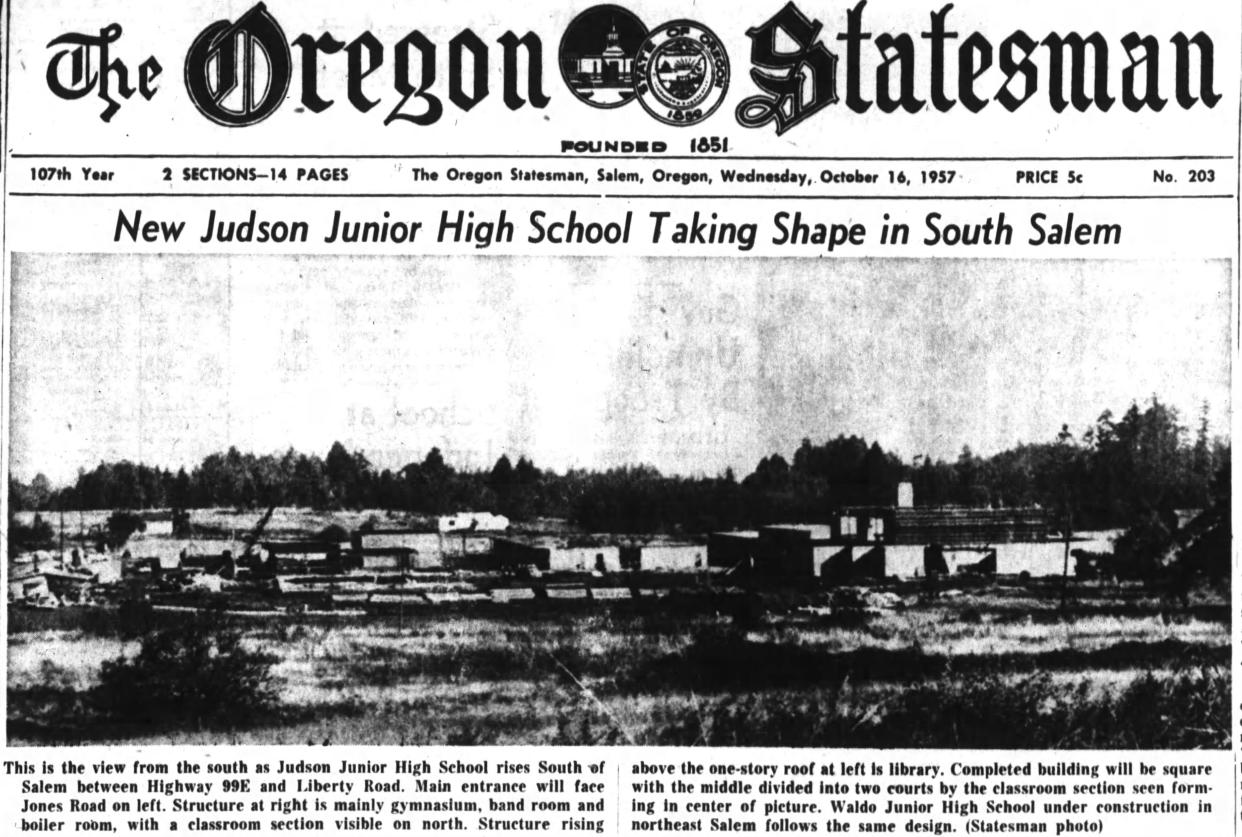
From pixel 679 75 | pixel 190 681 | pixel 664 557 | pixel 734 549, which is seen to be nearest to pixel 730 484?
pixel 734 549

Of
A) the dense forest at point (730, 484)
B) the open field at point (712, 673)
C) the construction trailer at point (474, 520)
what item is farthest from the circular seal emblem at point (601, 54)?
the open field at point (712, 673)

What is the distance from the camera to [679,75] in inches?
166

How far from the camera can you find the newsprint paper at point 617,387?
420 centimetres

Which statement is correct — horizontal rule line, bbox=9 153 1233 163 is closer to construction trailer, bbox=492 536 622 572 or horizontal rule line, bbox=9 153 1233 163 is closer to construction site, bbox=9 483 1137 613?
construction site, bbox=9 483 1137 613

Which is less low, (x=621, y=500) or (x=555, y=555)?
(x=621, y=500)

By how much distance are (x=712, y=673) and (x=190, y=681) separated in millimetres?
1647

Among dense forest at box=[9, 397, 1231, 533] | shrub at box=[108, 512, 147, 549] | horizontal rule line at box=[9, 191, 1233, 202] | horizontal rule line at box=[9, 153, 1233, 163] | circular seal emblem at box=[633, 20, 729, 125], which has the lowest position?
shrub at box=[108, 512, 147, 549]

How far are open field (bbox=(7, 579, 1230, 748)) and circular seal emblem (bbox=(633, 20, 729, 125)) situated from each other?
5.02ft

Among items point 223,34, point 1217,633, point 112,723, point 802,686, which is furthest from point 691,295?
point 112,723

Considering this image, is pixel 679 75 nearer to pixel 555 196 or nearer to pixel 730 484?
pixel 555 196

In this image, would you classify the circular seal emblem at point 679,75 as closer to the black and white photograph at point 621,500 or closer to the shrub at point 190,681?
the black and white photograph at point 621,500

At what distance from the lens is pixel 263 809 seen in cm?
414

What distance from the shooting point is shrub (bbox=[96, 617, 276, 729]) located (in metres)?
4.18

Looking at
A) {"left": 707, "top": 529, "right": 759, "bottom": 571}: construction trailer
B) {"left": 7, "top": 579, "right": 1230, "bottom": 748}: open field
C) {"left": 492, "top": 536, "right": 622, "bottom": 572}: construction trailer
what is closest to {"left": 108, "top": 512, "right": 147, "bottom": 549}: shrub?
{"left": 7, "top": 579, "right": 1230, "bottom": 748}: open field
